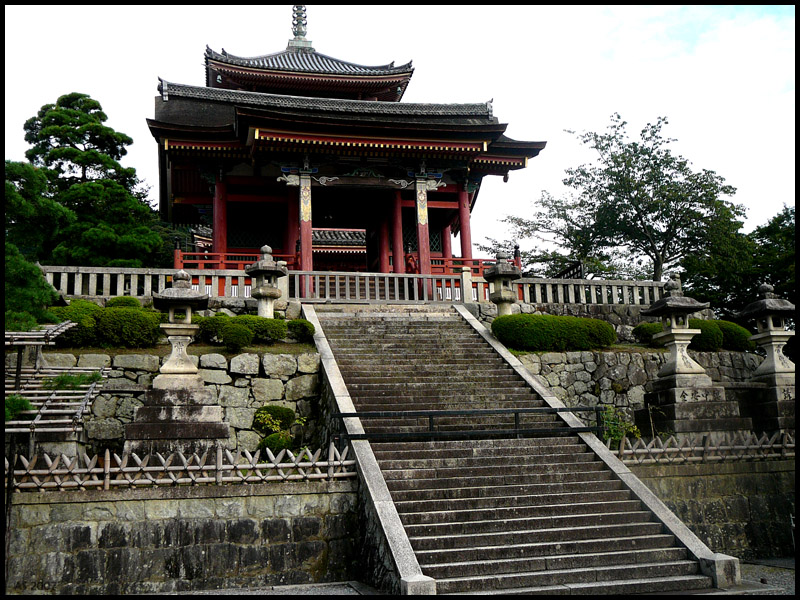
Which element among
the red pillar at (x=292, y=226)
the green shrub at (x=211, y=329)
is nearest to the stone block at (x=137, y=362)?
the green shrub at (x=211, y=329)

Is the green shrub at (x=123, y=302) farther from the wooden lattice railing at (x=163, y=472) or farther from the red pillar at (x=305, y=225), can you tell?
the wooden lattice railing at (x=163, y=472)

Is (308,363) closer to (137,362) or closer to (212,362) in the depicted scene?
(212,362)

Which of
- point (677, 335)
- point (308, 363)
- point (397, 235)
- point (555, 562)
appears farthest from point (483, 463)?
point (397, 235)

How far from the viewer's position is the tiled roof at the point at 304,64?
25337 millimetres

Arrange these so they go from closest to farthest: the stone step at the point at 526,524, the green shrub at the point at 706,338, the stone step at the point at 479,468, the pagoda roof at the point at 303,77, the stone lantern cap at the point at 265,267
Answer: the stone step at the point at 526,524
the stone step at the point at 479,468
the stone lantern cap at the point at 265,267
the green shrub at the point at 706,338
the pagoda roof at the point at 303,77

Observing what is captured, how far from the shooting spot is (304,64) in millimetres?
27688

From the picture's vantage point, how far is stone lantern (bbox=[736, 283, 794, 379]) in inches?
486

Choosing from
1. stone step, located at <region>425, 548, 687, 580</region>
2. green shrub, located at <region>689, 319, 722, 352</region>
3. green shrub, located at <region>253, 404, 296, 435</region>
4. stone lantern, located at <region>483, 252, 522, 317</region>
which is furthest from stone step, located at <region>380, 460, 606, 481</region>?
green shrub, located at <region>689, 319, 722, 352</region>

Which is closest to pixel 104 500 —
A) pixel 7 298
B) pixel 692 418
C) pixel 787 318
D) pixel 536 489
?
pixel 7 298

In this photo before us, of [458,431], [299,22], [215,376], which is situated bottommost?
[458,431]

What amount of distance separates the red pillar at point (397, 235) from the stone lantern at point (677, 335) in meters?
9.30

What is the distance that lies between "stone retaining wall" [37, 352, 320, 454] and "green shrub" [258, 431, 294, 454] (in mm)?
497

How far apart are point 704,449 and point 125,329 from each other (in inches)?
387

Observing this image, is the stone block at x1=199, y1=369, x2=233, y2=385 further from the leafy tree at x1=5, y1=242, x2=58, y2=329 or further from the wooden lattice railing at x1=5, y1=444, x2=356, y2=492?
the leafy tree at x1=5, y1=242, x2=58, y2=329
